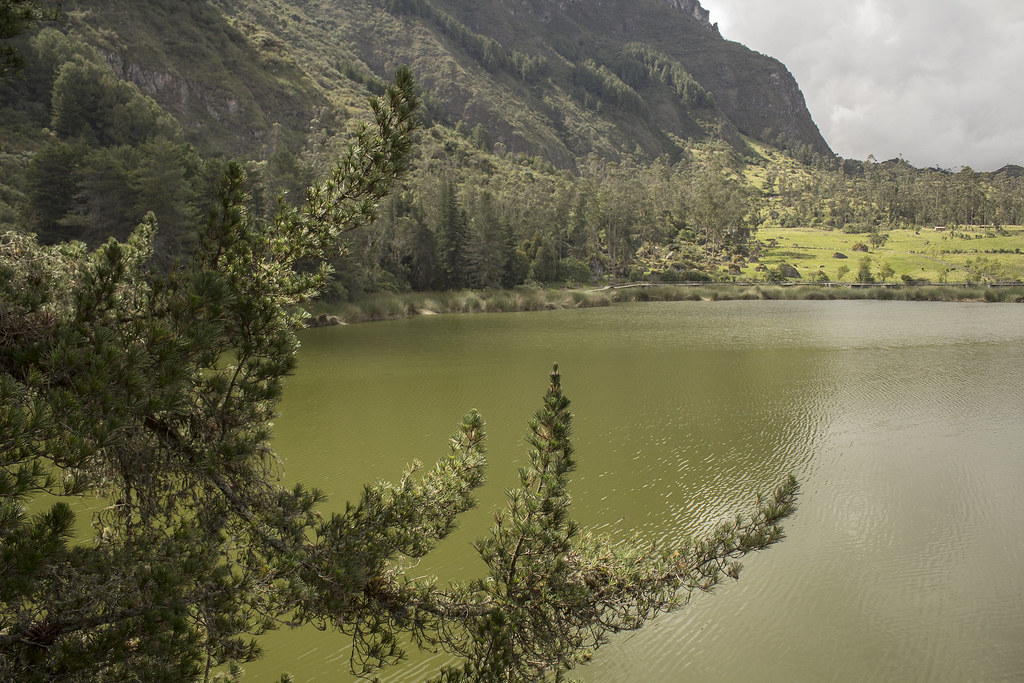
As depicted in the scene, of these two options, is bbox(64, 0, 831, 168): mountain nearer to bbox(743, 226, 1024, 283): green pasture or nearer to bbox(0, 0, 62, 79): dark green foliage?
bbox(743, 226, 1024, 283): green pasture

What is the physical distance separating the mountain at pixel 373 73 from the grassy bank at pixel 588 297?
37156mm

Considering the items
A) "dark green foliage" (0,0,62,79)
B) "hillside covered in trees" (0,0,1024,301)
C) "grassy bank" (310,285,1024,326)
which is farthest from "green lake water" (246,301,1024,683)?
"grassy bank" (310,285,1024,326)

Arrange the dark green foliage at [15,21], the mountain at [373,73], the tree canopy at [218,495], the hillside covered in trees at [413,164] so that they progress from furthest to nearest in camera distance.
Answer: the mountain at [373,73]
the hillside covered in trees at [413,164]
the dark green foliage at [15,21]
the tree canopy at [218,495]

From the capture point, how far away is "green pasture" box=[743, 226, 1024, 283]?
194 feet

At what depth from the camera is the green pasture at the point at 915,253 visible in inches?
2334

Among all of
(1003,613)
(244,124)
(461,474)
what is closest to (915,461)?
(1003,613)

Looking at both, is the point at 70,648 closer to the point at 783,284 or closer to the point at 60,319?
the point at 60,319

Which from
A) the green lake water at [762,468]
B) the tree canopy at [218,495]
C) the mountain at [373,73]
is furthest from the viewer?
the mountain at [373,73]

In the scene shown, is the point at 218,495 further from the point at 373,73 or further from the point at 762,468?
the point at 373,73

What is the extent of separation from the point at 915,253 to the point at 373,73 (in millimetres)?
103457

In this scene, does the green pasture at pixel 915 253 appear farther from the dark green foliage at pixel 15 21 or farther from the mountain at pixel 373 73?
the dark green foliage at pixel 15 21

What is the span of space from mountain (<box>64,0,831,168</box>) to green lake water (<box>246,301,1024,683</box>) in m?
58.6

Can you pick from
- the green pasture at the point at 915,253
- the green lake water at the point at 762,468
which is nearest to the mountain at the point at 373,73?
the green lake water at the point at 762,468

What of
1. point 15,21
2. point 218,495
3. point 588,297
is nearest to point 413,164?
point 15,21
